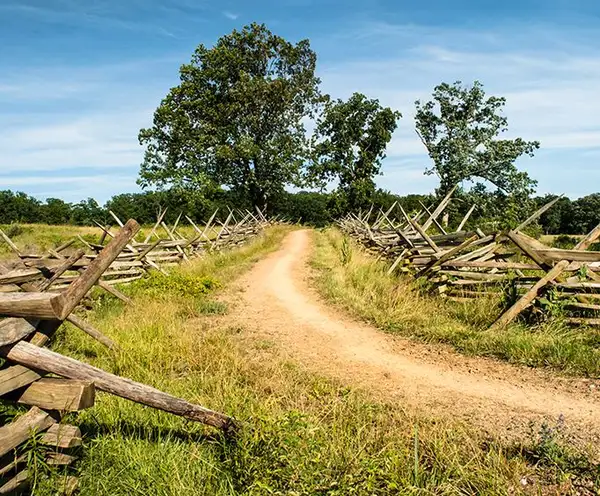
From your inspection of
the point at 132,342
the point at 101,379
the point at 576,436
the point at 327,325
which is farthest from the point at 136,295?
the point at 576,436

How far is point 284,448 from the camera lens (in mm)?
3289

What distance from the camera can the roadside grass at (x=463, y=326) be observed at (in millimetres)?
5938

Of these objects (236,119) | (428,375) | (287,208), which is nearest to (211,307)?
(428,375)

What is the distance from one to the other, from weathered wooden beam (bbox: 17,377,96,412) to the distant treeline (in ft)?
44.2

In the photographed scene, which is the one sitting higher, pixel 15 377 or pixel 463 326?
pixel 15 377

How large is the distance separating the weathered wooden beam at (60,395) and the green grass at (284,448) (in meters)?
0.59

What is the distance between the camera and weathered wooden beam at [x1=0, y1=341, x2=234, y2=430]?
2912 millimetres

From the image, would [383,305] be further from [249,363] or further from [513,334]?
[249,363]

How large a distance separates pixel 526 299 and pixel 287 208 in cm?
7182

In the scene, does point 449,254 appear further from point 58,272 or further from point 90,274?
point 90,274

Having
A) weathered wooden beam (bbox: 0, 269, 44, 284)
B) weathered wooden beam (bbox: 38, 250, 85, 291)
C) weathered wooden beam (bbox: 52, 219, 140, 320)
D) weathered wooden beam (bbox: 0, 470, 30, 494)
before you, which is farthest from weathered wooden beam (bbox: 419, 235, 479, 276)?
weathered wooden beam (bbox: 0, 470, 30, 494)

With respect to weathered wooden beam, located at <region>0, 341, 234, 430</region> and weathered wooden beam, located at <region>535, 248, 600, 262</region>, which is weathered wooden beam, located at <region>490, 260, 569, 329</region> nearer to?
weathered wooden beam, located at <region>535, 248, 600, 262</region>

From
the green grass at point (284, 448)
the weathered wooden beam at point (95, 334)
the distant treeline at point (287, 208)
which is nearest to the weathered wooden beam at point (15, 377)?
the green grass at point (284, 448)

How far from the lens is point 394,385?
5.43 meters
